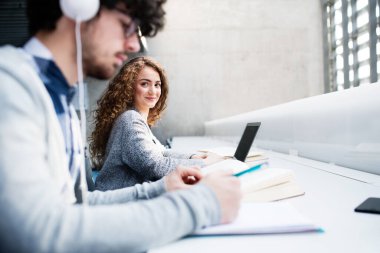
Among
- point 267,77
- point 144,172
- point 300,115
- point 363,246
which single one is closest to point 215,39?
point 267,77

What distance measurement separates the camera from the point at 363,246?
1.89 ft

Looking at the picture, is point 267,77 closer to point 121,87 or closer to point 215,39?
point 215,39

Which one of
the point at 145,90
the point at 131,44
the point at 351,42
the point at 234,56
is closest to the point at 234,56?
the point at 234,56

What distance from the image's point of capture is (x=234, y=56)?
19.9ft

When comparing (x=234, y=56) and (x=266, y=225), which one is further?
(x=234, y=56)

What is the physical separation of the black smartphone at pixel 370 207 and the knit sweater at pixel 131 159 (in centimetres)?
81

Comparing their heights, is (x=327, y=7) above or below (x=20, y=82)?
above

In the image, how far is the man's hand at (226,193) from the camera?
1.99 feet

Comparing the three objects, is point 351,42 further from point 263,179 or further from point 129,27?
point 129,27

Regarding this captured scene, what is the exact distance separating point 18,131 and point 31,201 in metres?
0.10

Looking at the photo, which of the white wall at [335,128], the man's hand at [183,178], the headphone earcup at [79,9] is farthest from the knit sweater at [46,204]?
the white wall at [335,128]

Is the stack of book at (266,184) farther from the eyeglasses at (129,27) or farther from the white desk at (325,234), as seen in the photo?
the eyeglasses at (129,27)

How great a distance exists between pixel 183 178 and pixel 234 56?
17.8 feet

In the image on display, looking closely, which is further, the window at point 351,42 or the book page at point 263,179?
the window at point 351,42
